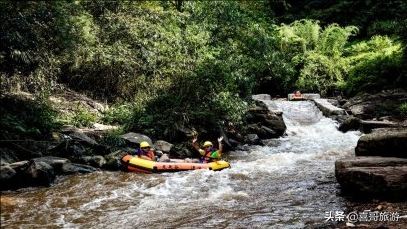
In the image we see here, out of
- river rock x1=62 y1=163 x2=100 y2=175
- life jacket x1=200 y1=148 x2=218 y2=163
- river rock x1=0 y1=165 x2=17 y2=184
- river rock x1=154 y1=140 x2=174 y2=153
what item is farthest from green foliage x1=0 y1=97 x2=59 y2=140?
life jacket x1=200 y1=148 x2=218 y2=163

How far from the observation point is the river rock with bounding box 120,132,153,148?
945cm

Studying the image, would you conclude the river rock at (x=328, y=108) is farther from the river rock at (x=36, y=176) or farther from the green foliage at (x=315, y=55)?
the river rock at (x=36, y=176)

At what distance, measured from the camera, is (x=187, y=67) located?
1117cm

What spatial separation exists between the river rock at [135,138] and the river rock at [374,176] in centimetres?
502

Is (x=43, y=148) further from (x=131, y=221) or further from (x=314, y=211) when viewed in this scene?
(x=314, y=211)

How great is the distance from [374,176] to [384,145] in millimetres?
1055

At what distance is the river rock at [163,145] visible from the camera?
9722 millimetres

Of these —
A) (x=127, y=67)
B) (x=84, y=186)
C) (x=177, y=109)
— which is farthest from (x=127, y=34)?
(x=84, y=186)

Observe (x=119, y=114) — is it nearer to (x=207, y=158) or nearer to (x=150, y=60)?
(x=150, y=60)

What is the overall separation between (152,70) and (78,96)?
8.21 feet

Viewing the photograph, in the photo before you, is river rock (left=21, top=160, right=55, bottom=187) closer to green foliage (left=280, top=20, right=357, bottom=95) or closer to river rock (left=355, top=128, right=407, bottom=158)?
river rock (left=355, top=128, right=407, bottom=158)

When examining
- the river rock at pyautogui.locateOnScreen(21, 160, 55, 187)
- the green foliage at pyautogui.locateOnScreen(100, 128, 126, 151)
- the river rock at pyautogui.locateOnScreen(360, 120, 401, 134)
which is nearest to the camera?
the river rock at pyautogui.locateOnScreen(21, 160, 55, 187)

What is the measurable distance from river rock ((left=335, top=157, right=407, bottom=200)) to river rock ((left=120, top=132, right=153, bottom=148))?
5015 mm

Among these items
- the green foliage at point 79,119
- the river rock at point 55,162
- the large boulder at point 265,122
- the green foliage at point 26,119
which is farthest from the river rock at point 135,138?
the large boulder at point 265,122
